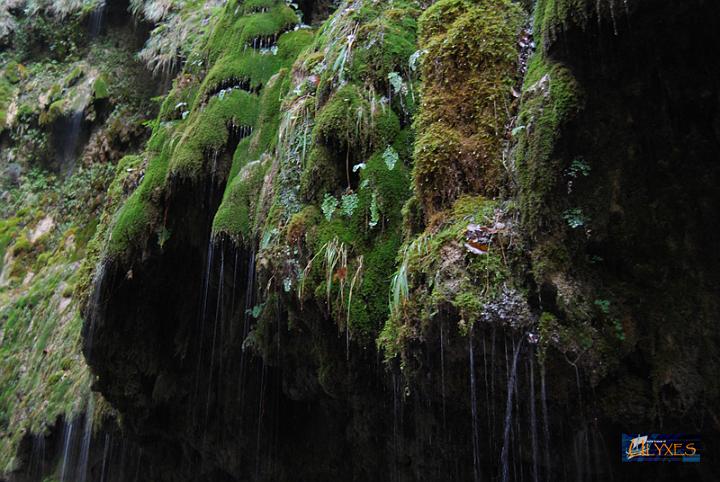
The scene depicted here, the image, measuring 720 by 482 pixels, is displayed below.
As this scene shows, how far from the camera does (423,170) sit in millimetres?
3998

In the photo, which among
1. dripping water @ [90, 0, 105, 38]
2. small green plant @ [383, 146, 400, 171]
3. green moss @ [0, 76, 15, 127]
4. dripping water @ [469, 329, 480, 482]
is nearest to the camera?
dripping water @ [469, 329, 480, 482]

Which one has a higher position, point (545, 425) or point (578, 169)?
point (578, 169)

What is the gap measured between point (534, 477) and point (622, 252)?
5.87 feet

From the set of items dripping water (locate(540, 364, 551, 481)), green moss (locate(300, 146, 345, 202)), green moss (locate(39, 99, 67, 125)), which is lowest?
dripping water (locate(540, 364, 551, 481))

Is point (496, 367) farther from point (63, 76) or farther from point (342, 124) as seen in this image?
point (63, 76)

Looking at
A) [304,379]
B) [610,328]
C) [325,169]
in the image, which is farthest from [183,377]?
[610,328]

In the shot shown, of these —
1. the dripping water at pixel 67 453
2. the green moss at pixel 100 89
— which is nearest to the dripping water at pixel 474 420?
the dripping water at pixel 67 453

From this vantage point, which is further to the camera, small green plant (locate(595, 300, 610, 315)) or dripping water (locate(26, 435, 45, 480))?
dripping water (locate(26, 435, 45, 480))

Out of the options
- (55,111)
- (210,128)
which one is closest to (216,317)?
(210,128)

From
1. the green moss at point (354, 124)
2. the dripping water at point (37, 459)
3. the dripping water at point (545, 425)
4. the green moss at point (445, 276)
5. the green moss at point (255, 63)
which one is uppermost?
the green moss at point (255, 63)

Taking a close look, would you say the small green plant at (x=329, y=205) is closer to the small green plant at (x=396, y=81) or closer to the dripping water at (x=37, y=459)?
the small green plant at (x=396, y=81)

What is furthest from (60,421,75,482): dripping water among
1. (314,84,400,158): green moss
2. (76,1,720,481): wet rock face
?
(314,84,400,158): green moss

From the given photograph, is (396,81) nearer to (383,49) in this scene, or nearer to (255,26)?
(383,49)

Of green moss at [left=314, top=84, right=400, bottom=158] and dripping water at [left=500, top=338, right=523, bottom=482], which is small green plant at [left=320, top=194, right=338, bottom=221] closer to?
green moss at [left=314, top=84, right=400, bottom=158]
